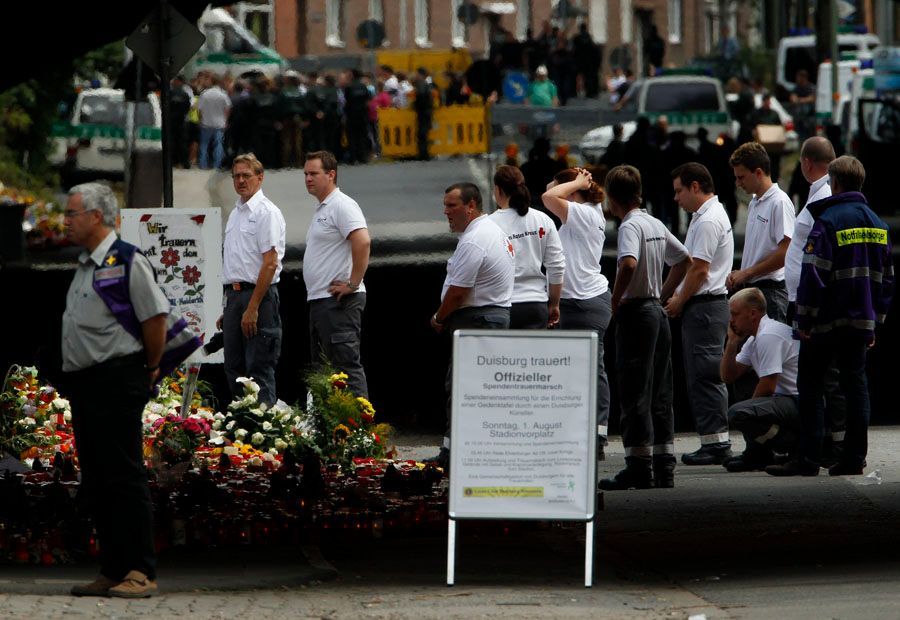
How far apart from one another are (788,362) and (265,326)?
3.47 meters

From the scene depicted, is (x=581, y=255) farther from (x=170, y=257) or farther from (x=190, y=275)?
(x=170, y=257)

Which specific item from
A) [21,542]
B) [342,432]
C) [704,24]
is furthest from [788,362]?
[704,24]

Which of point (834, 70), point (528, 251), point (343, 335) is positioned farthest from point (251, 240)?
point (834, 70)

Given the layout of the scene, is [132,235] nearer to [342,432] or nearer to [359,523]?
[342,432]

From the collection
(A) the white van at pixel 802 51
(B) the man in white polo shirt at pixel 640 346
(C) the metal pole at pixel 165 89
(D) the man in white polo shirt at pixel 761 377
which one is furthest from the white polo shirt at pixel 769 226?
(A) the white van at pixel 802 51

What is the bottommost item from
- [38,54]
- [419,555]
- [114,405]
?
[419,555]

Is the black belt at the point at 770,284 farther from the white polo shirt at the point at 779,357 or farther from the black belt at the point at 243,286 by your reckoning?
the black belt at the point at 243,286

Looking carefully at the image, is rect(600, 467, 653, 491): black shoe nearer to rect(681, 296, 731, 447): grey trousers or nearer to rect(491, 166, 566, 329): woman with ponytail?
rect(681, 296, 731, 447): grey trousers

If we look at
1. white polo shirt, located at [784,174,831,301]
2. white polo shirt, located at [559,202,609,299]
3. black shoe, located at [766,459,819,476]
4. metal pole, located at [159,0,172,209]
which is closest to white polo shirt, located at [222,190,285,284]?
metal pole, located at [159,0,172,209]

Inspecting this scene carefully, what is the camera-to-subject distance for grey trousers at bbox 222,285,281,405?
13523mm

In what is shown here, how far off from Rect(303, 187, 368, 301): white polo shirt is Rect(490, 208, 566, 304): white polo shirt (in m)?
0.98

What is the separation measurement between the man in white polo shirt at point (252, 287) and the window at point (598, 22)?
53.9 metres

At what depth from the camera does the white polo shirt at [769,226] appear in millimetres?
12891

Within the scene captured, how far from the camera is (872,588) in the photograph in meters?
8.77
